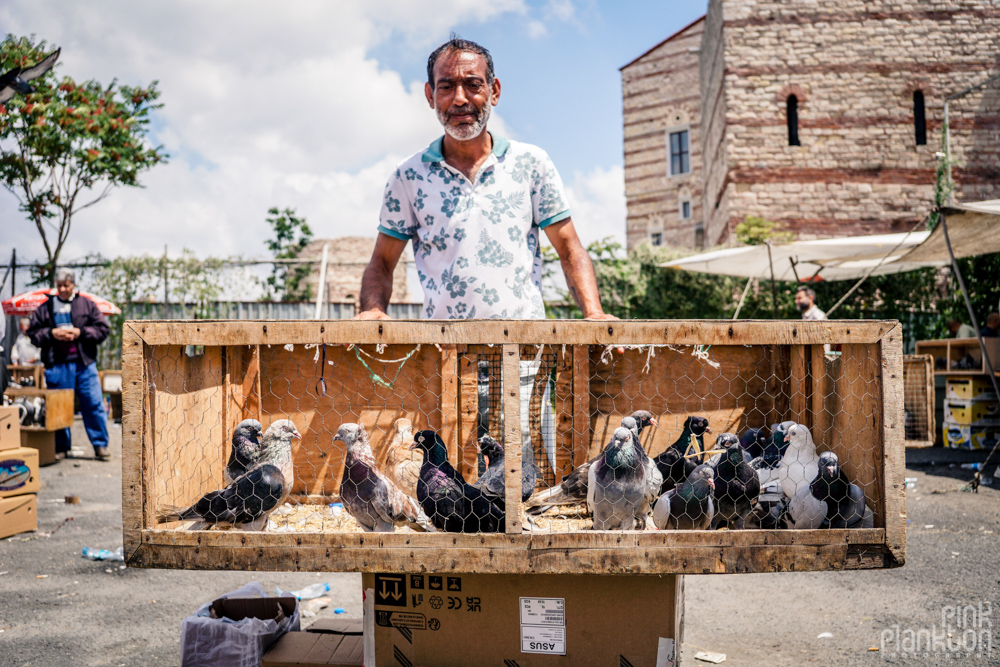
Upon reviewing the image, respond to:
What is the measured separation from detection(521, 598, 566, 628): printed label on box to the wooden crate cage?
0.20 m

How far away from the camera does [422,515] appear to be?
1.80 meters

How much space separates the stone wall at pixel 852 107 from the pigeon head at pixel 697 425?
10.3 m

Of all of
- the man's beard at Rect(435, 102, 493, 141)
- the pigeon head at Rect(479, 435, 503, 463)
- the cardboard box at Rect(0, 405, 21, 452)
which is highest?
the man's beard at Rect(435, 102, 493, 141)

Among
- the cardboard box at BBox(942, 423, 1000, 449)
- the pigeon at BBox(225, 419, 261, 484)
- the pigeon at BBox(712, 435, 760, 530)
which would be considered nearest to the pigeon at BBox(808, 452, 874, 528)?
the pigeon at BBox(712, 435, 760, 530)

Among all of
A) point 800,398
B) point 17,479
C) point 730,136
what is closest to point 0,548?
point 17,479

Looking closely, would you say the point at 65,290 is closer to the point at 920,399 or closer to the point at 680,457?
the point at 680,457

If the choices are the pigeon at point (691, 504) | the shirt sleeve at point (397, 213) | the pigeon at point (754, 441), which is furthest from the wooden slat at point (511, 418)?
the pigeon at point (754, 441)

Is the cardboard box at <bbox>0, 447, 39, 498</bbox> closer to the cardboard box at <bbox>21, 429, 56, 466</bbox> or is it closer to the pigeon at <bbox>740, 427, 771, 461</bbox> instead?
the cardboard box at <bbox>21, 429, 56, 466</bbox>

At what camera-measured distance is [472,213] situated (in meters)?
2.08

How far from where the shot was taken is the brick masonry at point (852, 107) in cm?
1137

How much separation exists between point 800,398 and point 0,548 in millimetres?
4213

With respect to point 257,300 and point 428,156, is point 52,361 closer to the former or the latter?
point 257,300

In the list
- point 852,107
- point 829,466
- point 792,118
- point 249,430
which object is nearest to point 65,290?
point 249,430

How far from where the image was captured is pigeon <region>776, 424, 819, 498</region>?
5.92 ft
